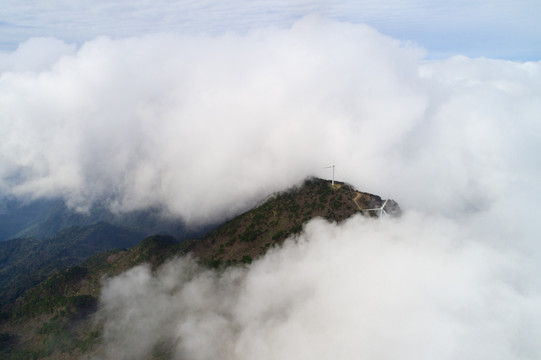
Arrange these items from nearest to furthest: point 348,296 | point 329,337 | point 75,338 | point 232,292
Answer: point 329,337 → point 348,296 → point 75,338 → point 232,292

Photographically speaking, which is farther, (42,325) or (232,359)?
(42,325)

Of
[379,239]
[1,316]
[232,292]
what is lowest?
[1,316]

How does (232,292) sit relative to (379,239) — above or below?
below

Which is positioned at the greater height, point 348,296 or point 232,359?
point 348,296

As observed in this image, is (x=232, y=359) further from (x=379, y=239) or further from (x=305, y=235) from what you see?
(x=379, y=239)

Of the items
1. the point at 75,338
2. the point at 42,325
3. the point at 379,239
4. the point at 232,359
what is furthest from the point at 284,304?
the point at 42,325

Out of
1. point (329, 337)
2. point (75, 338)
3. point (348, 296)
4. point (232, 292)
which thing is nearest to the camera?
point (329, 337)

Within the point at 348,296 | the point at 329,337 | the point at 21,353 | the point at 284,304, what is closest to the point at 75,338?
the point at 21,353

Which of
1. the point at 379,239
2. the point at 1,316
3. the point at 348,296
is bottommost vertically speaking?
the point at 1,316

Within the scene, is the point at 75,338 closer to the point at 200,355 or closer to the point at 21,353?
the point at 21,353

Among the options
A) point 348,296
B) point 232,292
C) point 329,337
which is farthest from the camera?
point 232,292
